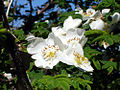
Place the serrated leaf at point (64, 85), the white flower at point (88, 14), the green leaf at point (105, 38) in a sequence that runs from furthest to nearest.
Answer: the white flower at point (88, 14) → the green leaf at point (105, 38) → the serrated leaf at point (64, 85)

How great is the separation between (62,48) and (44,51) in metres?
0.19

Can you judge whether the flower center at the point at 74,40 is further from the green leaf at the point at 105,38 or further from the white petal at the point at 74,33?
the green leaf at the point at 105,38

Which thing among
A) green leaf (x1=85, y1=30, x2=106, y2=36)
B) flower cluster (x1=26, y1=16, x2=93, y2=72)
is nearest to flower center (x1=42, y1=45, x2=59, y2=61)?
flower cluster (x1=26, y1=16, x2=93, y2=72)

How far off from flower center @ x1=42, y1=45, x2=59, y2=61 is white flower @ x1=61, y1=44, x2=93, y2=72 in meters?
0.12

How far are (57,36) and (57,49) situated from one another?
0.10 metres

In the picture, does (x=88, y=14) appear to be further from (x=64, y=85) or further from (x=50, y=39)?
(x=64, y=85)

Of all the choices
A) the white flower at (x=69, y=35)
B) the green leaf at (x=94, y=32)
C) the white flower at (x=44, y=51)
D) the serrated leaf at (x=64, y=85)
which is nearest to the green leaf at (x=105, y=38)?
the green leaf at (x=94, y=32)

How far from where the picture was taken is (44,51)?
1.47 m

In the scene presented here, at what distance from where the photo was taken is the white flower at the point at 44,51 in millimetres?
1345

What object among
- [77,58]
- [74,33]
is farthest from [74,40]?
[77,58]

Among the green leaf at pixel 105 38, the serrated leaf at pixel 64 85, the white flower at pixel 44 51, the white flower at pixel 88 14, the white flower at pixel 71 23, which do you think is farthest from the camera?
the white flower at pixel 88 14

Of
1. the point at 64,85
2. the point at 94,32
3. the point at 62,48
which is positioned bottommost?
the point at 64,85

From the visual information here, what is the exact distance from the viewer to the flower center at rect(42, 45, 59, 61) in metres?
1.39

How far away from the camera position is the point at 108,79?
7.09ft
